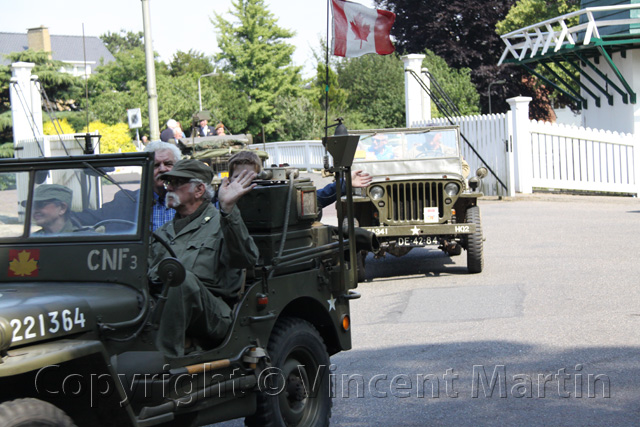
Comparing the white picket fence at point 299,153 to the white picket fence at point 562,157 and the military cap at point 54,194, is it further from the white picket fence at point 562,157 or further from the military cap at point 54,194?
the military cap at point 54,194

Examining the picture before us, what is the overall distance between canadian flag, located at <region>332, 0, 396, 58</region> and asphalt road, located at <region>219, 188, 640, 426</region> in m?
2.76

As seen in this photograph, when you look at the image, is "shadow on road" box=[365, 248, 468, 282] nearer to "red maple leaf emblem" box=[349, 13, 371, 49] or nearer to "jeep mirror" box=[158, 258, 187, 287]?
"red maple leaf emblem" box=[349, 13, 371, 49]

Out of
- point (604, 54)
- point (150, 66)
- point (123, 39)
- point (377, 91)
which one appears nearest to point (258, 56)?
point (377, 91)

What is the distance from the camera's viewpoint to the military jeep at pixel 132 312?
3643 mm

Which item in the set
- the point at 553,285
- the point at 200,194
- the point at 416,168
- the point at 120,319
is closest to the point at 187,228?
the point at 200,194

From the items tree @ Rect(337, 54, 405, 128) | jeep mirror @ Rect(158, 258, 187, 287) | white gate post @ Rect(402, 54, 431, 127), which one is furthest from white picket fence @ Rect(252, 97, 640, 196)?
jeep mirror @ Rect(158, 258, 187, 287)

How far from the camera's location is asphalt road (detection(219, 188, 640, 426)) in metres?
5.87

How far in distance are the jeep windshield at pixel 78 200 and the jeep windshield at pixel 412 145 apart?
892cm

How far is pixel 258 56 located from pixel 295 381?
5091 cm

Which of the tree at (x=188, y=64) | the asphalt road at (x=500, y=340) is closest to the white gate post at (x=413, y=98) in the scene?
the asphalt road at (x=500, y=340)

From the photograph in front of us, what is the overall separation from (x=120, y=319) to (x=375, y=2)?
143 ft

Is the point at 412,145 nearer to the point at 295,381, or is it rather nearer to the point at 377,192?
the point at 377,192

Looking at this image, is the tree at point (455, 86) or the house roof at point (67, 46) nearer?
the tree at point (455, 86)

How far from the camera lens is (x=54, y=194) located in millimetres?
4375
